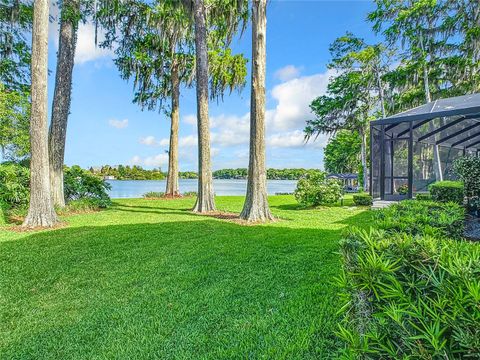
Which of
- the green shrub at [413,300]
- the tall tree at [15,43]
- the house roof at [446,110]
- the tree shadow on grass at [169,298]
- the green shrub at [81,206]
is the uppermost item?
the tall tree at [15,43]

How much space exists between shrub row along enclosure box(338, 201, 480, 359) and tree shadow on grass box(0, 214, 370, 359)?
909 mm

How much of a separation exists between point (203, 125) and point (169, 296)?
268 inches

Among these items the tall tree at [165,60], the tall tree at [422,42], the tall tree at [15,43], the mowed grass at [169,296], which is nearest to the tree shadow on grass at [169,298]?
the mowed grass at [169,296]

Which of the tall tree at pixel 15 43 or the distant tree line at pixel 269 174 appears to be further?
the distant tree line at pixel 269 174

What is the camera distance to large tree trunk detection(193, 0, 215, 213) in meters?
9.05

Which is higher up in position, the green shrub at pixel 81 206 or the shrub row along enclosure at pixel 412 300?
the shrub row along enclosure at pixel 412 300

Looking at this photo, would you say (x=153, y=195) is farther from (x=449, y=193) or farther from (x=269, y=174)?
(x=269, y=174)

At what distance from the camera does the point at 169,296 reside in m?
3.12

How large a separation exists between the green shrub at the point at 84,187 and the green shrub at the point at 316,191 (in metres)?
6.81

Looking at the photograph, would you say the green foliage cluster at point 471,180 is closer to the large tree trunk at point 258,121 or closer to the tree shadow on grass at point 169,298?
the tree shadow on grass at point 169,298

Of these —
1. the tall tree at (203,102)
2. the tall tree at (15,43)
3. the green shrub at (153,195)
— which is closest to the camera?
the tall tree at (203,102)

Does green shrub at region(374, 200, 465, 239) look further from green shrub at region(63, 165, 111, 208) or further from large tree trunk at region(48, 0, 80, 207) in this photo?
green shrub at region(63, 165, 111, 208)

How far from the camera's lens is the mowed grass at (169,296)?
2.26m

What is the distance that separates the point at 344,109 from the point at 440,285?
2141cm
